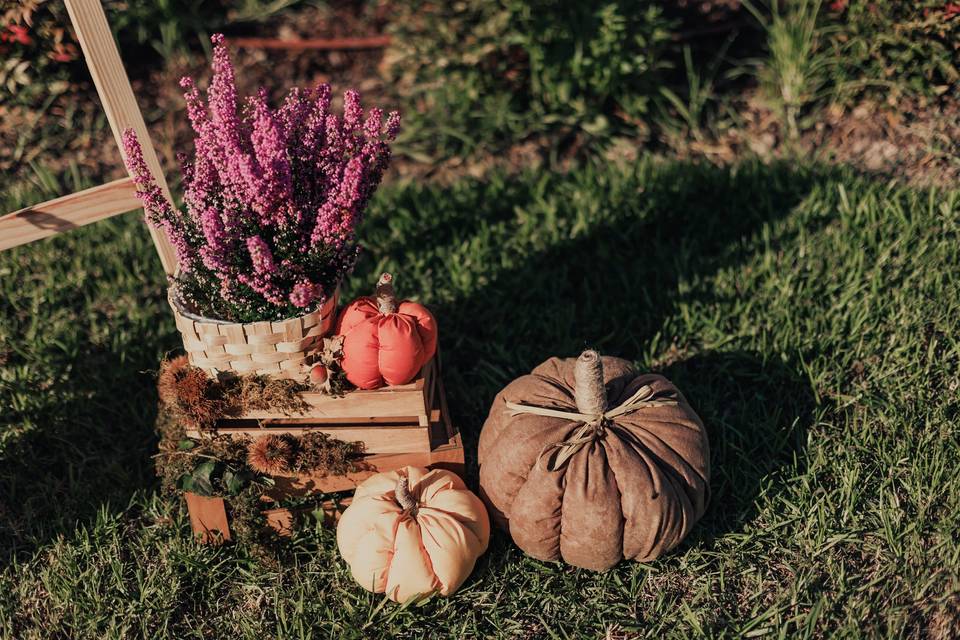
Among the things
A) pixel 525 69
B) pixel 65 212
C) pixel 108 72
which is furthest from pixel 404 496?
pixel 525 69

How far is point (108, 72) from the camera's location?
10.3 ft

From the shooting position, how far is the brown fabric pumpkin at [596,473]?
2.95m

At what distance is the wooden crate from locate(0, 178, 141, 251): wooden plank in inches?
35.4

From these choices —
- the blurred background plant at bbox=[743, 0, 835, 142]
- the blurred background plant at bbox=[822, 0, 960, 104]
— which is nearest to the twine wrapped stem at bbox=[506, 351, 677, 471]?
the blurred background plant at bbox=[743, 0, 835, 142]

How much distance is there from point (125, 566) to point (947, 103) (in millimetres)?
4609

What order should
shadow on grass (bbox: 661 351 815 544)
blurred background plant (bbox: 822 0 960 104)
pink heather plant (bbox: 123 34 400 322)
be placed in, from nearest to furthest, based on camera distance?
pink heather plant (bbox: 123 34 400 322) < shadow on grass (bbox: 661 351 815 544) < blurred background plant (bbox: 822 0 960 104)

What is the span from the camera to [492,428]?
128 inches

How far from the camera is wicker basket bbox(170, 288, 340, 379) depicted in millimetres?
2979

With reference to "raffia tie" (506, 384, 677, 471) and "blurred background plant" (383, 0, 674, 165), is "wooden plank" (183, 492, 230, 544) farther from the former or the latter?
"blurred background plant" (383, 0, 674, 165)

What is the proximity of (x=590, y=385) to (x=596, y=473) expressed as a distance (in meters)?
0.29

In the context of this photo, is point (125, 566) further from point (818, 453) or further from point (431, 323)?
point (818, 453)

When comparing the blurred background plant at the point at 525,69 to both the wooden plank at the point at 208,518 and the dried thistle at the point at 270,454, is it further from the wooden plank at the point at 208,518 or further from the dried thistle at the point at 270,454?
the wooden plank at the point at 208,518

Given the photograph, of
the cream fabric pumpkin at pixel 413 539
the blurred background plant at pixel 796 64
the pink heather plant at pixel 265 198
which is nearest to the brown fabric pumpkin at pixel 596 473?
the cream fabric pumpkin at pixel 413 539

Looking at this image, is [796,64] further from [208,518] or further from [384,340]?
[208,518]
